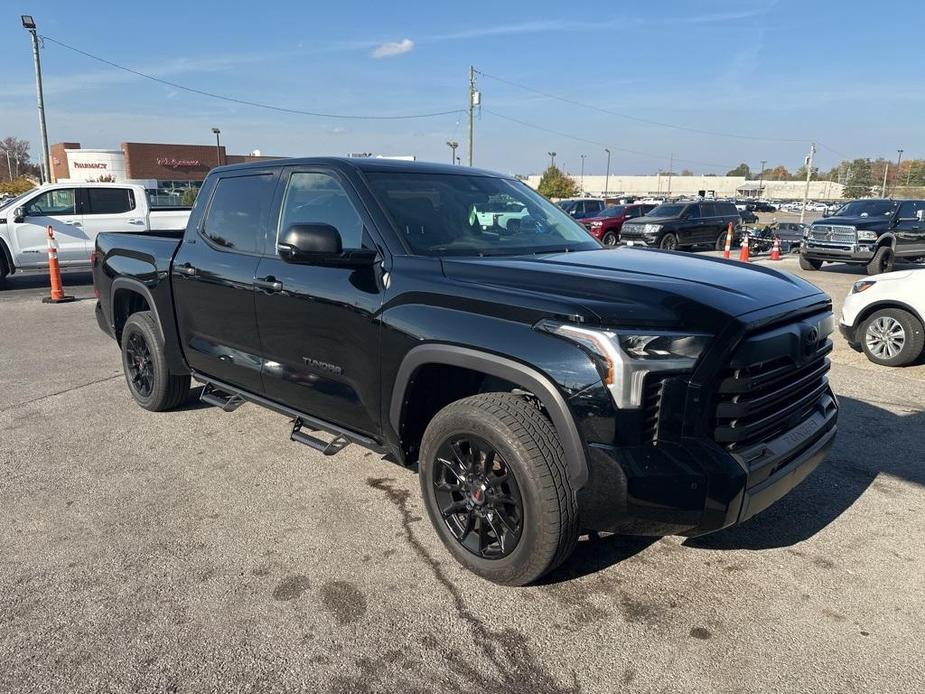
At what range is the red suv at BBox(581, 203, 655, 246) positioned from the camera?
23391mm

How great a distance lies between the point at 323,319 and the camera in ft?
11.4

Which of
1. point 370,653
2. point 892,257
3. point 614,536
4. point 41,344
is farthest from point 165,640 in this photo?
point 892,257

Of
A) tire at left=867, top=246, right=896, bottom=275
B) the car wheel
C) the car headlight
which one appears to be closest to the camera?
the car headlight

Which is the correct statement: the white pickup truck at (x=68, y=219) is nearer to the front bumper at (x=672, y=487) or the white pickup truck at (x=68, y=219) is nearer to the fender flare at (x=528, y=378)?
the fender flare at (x=528, y=378)

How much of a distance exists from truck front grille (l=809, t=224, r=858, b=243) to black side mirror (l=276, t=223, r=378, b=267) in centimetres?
1503

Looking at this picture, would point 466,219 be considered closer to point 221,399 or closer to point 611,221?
point 221,399

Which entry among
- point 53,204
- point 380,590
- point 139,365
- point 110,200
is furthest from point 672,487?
point 53,204

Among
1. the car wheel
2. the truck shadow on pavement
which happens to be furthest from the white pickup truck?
the car wheel

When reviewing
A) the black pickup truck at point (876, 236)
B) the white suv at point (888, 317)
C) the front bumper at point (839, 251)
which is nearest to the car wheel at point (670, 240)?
the front bumper at point (839, 251)

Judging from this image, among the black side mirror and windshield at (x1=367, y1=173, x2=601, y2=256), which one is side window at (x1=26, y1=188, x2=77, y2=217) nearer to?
windshield at (x1=367, y1=173, x2=601, y2=256)

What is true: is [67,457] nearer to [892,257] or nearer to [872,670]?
[872,670]

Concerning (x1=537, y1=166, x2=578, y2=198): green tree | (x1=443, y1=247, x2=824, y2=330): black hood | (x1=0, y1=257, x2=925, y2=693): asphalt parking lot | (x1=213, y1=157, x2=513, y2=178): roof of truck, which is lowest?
(x1=0, y1=257, x2=925, y2=693): asphalt parking lot

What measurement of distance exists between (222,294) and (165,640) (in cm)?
218

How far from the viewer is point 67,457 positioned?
4406 millimetres
